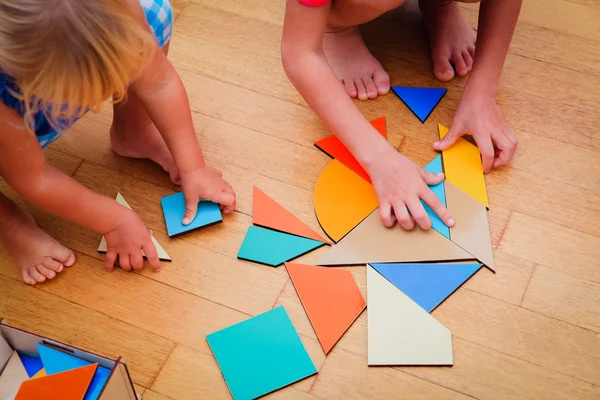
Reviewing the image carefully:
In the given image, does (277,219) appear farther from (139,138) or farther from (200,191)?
(139,138)

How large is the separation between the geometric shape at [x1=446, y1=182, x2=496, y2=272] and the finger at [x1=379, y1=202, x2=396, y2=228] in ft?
0.37

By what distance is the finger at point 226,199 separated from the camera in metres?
1.20

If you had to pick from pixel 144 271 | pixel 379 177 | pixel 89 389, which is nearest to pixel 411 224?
pixel 379 177

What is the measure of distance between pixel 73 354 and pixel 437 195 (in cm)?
69

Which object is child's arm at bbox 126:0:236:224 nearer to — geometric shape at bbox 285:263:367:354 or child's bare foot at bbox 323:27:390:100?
geometric shape at bbox 285:263:367:354

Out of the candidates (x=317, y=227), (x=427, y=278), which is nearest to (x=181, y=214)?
(x=317, y=227)

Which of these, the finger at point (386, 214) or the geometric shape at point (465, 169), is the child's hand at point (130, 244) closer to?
the finger at point (386, 214)

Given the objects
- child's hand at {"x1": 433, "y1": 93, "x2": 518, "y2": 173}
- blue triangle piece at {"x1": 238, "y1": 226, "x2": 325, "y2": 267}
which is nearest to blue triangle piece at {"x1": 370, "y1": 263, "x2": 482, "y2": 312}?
blue triangle piece at {"x1": 238, "y1": 226, "x2": 325, "y2": 267}

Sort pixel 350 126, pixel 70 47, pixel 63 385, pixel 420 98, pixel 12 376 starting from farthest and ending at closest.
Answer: pixel 420 98, pixel 350 126, pixel 12 376, pixel 63 385, pixel 70 47

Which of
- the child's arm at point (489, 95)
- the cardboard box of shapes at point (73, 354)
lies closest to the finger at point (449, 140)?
the child's arm at point (489, 95)

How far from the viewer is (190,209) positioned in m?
1.20

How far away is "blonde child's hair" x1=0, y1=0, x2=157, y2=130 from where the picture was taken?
2.48 feet

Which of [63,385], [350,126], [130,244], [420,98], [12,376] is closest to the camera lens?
[63,385]

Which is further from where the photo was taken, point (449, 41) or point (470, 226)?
point (449, 41)
